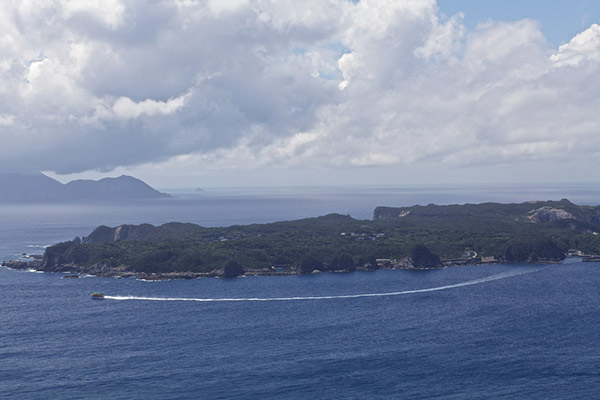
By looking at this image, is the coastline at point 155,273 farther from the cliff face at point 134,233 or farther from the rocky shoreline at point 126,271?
the cliff face at point 134,233

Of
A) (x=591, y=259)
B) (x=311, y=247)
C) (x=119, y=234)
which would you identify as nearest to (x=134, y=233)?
(x=119, y=234)

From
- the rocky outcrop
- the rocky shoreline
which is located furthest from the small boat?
the rocky outcrop

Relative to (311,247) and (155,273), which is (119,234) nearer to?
(155,273)

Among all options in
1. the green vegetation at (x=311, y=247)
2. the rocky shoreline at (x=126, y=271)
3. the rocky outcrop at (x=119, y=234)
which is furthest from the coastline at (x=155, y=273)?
the rocky outcrop at (x=119, y=234)

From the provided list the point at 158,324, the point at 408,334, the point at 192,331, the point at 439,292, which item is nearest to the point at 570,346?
the point at 408,334

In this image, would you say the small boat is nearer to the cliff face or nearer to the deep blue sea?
the deep blue sea

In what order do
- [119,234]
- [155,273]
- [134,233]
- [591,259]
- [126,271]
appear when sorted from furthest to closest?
[119,234]
[134,233]
[591,259]
[126,271]
[155,273]
